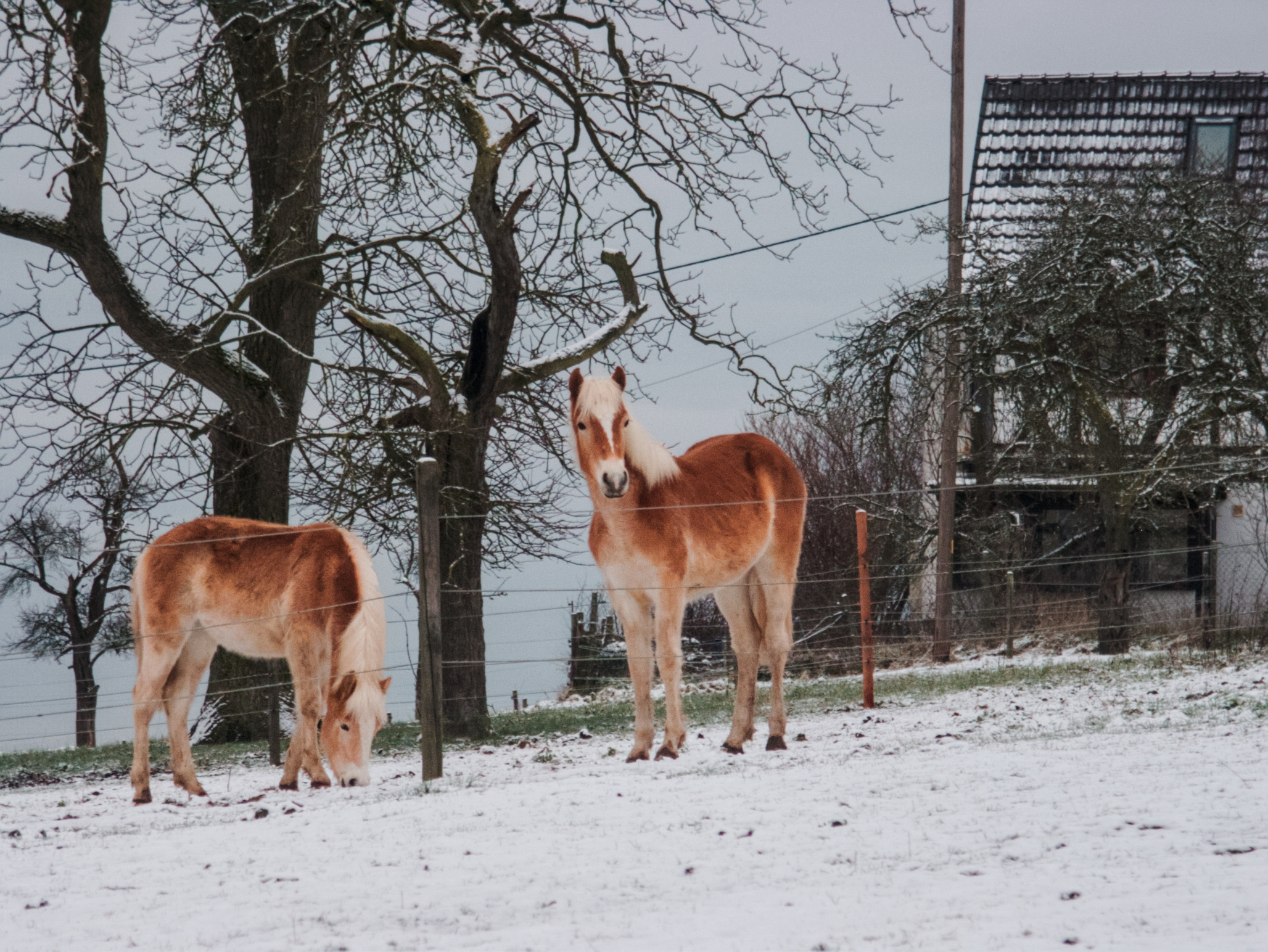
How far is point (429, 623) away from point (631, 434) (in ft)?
5.59

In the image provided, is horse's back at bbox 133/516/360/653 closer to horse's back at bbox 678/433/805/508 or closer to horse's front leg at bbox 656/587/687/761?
horse's front leg at bbox 656/587/687/761

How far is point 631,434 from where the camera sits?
23.2ft

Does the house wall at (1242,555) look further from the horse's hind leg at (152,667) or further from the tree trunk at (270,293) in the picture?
the horse's hind leg at (152,667)

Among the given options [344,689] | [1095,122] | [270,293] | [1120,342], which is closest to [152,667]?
[344,689]

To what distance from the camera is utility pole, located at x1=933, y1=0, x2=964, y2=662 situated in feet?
49.9

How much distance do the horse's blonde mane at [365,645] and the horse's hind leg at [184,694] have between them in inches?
55.9

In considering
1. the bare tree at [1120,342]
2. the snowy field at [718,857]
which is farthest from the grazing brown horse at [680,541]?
the bare tree at [1120,342]

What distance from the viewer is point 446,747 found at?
9.55m

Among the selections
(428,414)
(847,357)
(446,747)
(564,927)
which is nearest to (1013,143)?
(847,357)

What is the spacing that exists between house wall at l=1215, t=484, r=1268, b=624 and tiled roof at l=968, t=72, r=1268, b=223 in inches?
262

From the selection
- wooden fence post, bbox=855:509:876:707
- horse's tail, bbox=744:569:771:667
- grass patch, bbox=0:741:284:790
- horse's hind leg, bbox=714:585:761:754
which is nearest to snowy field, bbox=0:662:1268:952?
horse's hind leg, bbox=714:585:761:754

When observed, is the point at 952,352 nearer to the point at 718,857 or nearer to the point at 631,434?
the point at 631,434

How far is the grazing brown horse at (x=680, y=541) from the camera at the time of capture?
6922 mm

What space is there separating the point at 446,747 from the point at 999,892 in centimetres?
660
